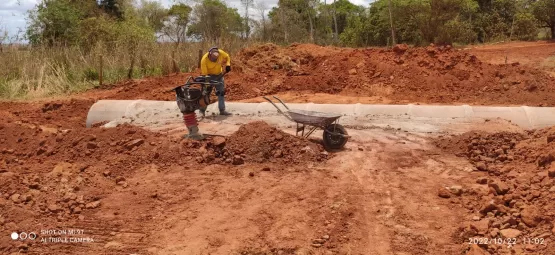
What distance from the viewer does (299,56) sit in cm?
1541

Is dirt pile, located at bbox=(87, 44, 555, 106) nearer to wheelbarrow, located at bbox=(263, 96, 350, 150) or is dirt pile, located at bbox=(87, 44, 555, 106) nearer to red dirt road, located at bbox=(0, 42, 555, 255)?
red dirt road, located at bbox=(0, 42, 555, 255)

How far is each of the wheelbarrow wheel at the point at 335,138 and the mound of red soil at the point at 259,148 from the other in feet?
0.45

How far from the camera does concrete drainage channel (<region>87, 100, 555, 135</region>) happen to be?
8023 millimetres

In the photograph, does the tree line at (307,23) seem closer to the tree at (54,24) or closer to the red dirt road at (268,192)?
the tree at (54,24)

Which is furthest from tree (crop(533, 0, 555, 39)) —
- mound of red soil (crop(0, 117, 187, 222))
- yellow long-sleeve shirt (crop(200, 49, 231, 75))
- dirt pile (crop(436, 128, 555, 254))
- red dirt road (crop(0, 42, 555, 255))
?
mound of red soil (crop(0, 117, 187, 222))

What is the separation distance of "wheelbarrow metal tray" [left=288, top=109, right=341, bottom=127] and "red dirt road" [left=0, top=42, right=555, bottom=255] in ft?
1.08

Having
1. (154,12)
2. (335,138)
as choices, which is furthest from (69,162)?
(154,12)

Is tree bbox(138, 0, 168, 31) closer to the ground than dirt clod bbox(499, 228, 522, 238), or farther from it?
farther from it

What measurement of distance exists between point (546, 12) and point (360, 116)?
48.7 feet

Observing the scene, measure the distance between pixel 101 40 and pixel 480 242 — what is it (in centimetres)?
1651

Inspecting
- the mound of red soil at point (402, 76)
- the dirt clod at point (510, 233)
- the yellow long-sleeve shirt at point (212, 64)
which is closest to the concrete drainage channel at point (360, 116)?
the yellow long-sleeve shirt at point (212, 64)

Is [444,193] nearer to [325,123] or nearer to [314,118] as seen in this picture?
[325,123]

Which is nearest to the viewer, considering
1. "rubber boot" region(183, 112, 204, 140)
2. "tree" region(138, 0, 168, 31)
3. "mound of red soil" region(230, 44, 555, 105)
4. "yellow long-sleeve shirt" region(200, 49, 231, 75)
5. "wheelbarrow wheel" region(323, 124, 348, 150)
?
"wheelbarrow wheel" region(323, 124, 348, 150)

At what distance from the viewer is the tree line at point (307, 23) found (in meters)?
18.2
